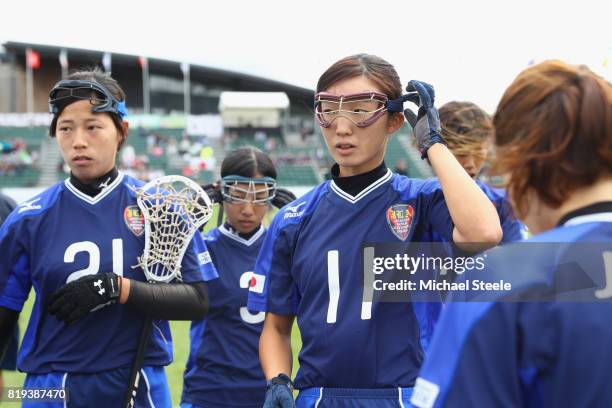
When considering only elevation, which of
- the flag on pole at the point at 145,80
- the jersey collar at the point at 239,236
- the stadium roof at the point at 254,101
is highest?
the flag on pole at the point at 145,80

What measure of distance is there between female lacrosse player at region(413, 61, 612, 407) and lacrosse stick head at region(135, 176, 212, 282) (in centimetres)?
180

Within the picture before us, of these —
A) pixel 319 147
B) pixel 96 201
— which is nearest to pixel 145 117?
pixel 319 147

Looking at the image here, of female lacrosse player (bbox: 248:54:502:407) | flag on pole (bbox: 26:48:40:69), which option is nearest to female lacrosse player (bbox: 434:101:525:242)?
female lacrosse player (bbox: 248:54:502:407)

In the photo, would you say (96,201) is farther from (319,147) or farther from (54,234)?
(319,147)

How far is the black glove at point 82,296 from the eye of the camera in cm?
266

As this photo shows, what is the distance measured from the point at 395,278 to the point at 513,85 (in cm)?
117

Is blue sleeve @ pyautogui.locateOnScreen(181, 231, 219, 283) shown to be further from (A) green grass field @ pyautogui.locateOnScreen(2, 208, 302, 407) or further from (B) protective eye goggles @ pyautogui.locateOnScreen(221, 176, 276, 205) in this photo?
(A) green grass field @ pyautogui.locateOnScreen(2, 208, 302, 407)

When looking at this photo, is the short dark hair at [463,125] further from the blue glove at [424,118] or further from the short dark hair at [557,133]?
the short dark hair at [557,133]

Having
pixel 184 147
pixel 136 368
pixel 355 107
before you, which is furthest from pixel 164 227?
pixel 184 147

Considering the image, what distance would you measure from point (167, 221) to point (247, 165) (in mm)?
1304

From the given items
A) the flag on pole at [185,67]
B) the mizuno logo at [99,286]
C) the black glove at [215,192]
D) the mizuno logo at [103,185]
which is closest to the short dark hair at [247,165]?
the black glove at [215,192]

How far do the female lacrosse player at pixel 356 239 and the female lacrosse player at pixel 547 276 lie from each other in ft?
2.90

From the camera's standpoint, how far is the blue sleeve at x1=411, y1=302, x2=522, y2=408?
1.21 meters

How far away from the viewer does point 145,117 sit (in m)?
46.6
